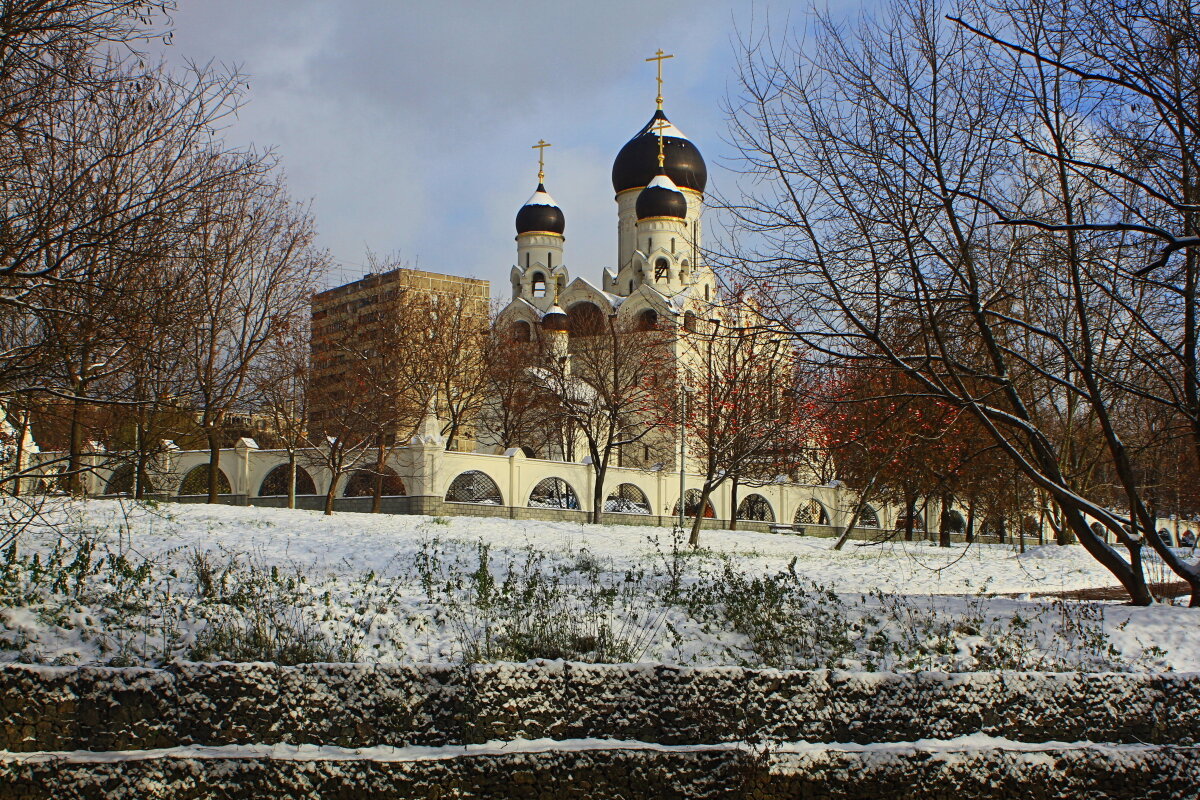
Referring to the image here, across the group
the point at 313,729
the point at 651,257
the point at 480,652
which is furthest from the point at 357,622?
the point at 651,257

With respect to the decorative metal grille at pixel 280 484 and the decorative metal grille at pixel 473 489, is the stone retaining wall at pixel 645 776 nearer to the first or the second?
the decorative metal grille at pixel 473 489

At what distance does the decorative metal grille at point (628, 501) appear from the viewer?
31.2m

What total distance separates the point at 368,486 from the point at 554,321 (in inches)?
1061

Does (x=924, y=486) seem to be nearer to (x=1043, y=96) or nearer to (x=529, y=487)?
(x=529, y=487)

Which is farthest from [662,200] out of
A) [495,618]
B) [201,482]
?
[495,618]

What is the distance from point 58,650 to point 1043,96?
836cm

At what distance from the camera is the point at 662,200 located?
184 feet

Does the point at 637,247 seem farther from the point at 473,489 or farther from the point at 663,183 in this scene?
the point at 473,489

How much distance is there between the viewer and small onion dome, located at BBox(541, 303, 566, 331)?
176 ft

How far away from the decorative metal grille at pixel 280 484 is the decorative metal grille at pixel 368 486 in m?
0.96

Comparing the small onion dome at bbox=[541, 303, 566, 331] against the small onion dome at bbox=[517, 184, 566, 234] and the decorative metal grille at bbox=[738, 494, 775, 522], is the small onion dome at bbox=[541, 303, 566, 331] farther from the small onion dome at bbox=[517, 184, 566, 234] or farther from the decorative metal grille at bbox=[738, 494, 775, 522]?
the decorative metal grille at bbox=[738, 494, 775, 522]

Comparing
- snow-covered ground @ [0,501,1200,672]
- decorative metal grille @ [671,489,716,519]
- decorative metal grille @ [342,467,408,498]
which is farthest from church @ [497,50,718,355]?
snow-covered ground @ [0,501,1200,672]

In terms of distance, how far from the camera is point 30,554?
9.52m

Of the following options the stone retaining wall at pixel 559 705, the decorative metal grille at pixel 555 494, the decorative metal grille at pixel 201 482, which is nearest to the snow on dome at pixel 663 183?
the decorative metal grille at pixel 555 494
